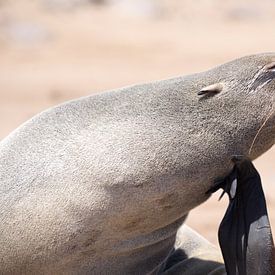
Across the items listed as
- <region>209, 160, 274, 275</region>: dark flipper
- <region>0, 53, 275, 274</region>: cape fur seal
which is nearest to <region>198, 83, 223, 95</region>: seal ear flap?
<region>0, 53, 275, 274</region>: cape fur seal

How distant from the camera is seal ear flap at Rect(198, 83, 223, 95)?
3.38 metres

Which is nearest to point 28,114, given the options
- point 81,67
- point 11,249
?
point 81,67

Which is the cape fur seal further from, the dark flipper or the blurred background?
the blurred background

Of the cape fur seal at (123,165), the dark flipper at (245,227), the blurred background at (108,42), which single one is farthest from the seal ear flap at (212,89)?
the blurred background at (108,42)

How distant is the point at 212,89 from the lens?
11.1ft

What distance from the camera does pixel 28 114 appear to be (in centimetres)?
901

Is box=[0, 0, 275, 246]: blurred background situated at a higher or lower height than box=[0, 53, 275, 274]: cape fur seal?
lower

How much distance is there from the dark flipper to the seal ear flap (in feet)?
0.78

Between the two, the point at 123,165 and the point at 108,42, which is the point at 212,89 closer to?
the point at 123,165

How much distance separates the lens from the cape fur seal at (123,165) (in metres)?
3.34

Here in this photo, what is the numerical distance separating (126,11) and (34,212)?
29.1 ft

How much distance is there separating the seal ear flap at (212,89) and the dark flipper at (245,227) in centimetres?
24

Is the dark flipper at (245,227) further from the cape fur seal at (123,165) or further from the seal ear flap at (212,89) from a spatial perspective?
the seal ear flap at (212,89)

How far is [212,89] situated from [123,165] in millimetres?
378
